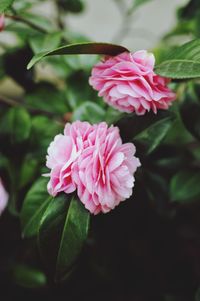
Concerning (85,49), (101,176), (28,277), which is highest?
(85,49)

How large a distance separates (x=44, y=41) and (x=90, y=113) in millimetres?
164

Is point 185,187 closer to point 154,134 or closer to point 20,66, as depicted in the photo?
point 154,134

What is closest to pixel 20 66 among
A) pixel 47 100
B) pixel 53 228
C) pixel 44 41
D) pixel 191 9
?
pixel 47 100

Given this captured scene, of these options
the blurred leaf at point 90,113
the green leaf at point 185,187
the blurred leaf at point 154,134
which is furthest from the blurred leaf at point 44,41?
the green leaf at point 185,187

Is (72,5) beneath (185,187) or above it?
above

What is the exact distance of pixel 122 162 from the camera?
54 cm

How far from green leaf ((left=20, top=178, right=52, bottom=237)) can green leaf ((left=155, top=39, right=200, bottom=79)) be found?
27cm

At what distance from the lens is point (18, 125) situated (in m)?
0.83

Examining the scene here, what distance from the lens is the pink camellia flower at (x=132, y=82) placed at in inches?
21.2

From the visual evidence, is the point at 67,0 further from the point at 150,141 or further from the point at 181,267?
the point at 181,267

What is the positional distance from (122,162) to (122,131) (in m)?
0.10

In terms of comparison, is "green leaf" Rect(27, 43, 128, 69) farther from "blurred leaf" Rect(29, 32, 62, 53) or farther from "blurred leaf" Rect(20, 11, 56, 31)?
"blurred leaf" Rect(20, 11, 56, 31)

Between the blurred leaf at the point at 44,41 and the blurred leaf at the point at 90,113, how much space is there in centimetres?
12

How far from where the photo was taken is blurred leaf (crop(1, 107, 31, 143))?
0.81 m
